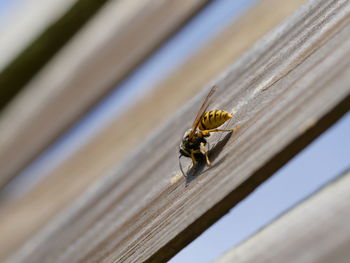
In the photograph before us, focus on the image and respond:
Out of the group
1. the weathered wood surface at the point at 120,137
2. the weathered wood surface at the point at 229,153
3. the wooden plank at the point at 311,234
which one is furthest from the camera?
the weathered wood surface at the point at 120,137

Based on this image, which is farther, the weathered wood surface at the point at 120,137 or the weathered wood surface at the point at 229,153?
the weathered wood surface at the point at 120,137

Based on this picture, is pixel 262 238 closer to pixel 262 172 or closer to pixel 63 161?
pixel 262 172

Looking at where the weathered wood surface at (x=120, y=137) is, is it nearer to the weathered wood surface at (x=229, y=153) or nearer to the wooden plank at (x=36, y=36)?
the wooden plank at (x=36, y=36)

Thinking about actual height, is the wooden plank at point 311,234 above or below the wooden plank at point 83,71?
below

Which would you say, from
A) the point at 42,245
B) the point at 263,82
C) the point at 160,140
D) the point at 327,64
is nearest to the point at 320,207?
the point at 327,64

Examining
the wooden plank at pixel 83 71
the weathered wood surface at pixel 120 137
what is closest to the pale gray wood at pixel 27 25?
the wooden plank at pixel 83 71

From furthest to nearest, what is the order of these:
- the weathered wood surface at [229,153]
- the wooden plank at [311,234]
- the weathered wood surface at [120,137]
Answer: the weathered wood surface at [120,137], the weathered wood surface at [229,153], the wooden plank at [311,234]

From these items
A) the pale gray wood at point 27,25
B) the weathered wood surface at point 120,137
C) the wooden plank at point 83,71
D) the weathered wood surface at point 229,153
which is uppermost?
the pale gray wood at point 27,25

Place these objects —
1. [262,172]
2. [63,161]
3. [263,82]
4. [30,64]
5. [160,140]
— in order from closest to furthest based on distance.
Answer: [262,172]
[263,82]
[160,140]
[30,64]
[63,161]
